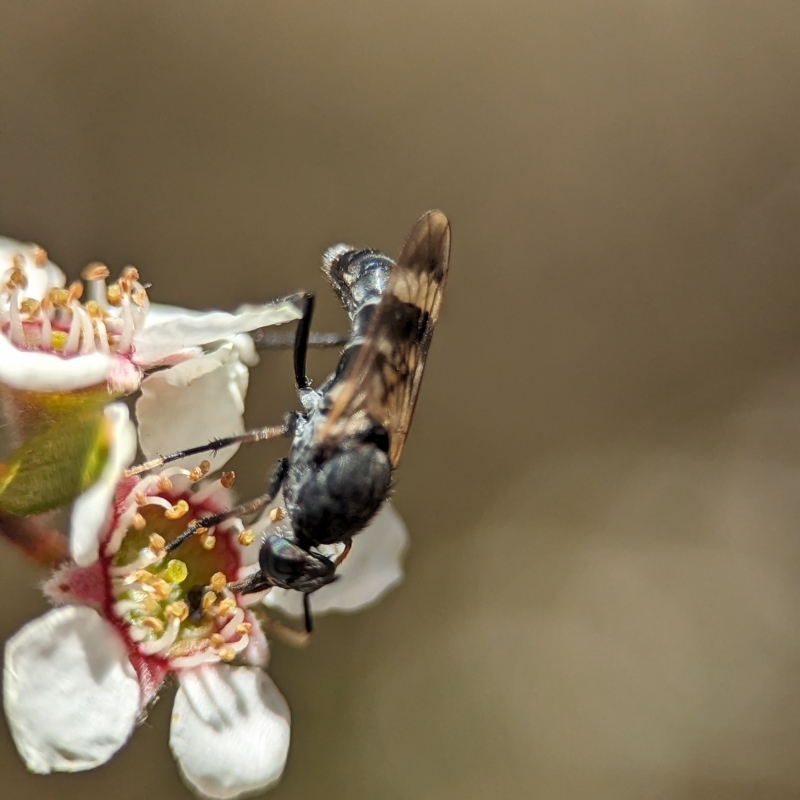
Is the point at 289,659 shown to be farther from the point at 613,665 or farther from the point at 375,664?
the point at 613,665

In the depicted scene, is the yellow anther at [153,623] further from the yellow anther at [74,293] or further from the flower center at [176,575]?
the yellow anther at [74,293]

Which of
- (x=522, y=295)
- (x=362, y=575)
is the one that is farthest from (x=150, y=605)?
(x=522, y=295)

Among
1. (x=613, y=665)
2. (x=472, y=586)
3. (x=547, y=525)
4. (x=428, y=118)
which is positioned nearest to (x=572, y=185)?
(x=428, y=118)

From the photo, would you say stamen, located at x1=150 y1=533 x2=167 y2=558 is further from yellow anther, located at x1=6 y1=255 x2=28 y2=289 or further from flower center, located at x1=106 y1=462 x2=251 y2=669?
yellow anther, located at x1=6 y1=255 x2=28 y2=289

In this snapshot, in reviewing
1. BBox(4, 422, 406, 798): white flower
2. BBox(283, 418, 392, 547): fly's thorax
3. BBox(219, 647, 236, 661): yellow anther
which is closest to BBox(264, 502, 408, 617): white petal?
BBox(4, 422, 406, 798): white flower

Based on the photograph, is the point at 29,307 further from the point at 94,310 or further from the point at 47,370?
the point at 47,370
